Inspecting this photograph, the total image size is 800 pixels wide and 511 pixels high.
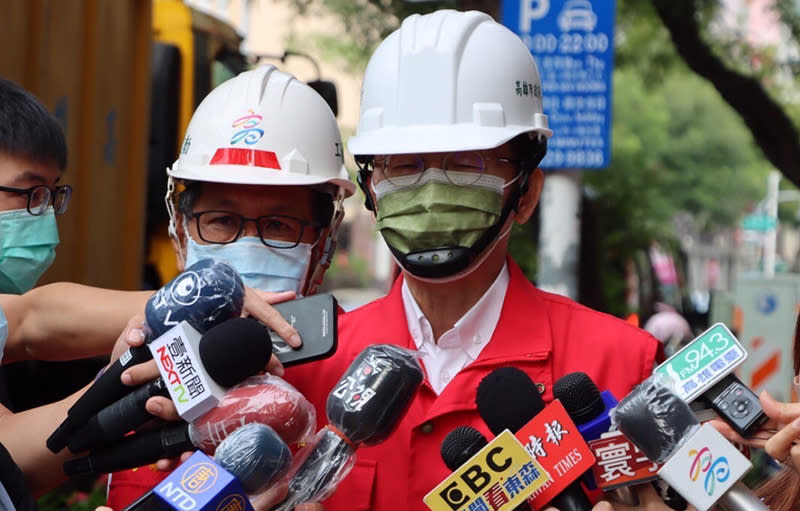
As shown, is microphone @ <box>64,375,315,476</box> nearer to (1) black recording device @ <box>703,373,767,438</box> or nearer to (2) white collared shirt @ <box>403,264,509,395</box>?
(2) white collared shirt @ <box>403,264,509,395</box>

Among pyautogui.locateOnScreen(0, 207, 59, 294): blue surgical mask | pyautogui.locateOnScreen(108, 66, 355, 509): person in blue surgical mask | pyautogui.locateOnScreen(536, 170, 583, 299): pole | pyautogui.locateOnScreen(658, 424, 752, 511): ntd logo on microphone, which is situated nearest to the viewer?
pyautogui.locateOnScreen(658, 424, 752, 511): ntd logo on microphone

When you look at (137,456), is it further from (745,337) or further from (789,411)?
(745,337)

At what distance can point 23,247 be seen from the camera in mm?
3352

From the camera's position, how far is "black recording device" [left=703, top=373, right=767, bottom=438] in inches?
87.0

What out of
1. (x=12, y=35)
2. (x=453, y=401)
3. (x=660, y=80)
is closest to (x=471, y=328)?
(x=453, y=401)

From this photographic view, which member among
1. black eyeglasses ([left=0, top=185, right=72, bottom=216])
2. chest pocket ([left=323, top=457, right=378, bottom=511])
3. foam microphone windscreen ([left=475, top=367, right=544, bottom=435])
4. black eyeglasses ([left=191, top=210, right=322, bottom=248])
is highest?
black eyeglasses ([left=0, top=185, right=72, bottom=216])

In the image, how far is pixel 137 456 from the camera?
2.39m

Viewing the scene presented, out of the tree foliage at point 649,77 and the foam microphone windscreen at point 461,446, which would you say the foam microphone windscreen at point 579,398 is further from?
the tree foliage at point 649,77

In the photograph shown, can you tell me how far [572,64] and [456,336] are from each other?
15.7ft

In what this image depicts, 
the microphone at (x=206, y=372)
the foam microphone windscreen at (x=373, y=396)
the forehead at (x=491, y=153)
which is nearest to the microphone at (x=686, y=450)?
the foam microphone windscreen at (x=373, y=396)

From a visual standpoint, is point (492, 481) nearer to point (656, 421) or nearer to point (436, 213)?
point (656, 421)

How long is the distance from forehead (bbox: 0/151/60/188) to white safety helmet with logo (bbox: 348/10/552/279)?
98cm

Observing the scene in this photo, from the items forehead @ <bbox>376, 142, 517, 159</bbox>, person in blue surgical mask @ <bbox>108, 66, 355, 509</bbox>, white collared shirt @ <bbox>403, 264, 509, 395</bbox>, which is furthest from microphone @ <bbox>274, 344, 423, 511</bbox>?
person in blue surgical mask @ <bbox>108, 66, 355, 509</bbox>

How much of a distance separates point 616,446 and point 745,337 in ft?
25.2
